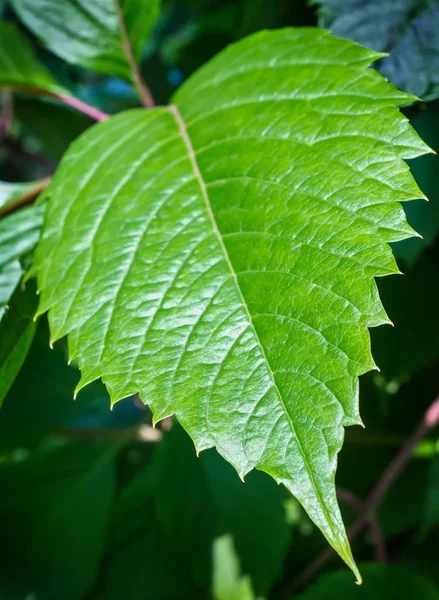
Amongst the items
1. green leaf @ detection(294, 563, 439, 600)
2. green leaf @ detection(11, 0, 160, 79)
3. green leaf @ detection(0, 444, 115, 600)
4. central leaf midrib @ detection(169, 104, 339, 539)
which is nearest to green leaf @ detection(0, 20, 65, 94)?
green leaf @ detection(11, 0, 160, 79)

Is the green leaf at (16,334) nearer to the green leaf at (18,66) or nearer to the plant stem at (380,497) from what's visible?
the green leaf at (18,66)

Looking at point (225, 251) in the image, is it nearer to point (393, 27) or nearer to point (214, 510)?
point (393, 27)

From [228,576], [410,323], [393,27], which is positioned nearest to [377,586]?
[228,576]

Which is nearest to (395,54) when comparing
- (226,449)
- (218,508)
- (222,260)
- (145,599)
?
(222,260)

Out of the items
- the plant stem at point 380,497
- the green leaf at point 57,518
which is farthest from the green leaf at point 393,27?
the green leaf at point 57,518

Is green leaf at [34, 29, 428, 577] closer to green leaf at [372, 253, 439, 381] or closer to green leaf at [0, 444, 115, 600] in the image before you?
green leaf at [372, 253, 439, 381]

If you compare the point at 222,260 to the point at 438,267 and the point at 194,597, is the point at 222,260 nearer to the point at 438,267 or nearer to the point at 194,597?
the point at 438,267

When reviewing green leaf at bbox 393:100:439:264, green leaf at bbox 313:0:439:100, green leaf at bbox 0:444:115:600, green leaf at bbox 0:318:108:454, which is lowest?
green leaf at bbox 0:444:115:600
